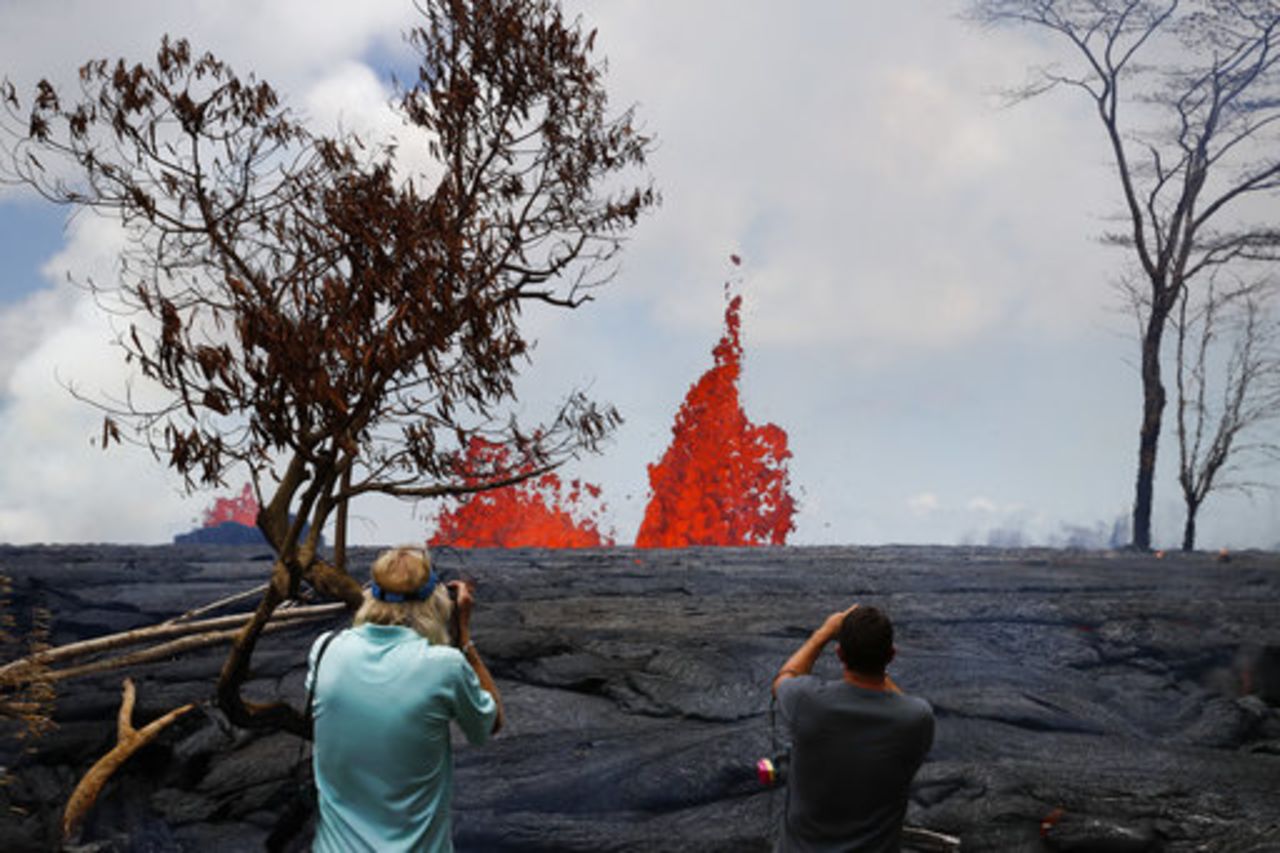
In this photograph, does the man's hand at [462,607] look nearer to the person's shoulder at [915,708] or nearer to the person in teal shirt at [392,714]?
the person in teal shirt at [392,714]

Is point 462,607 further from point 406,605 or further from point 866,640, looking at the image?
point 866,640

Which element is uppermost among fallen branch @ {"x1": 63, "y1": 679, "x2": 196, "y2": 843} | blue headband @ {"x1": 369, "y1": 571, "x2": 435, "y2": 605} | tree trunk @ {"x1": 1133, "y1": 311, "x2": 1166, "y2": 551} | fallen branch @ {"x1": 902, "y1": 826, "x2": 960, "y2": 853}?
tree trunk @ {"x1": 1133, "y1": 311, "x2": 1166, "y2": 551}

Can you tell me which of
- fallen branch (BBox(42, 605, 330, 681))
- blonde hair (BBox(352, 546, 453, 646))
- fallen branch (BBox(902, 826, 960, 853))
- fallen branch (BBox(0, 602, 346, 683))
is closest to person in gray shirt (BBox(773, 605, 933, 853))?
fallen branch (BBox(902, 826, 960, 853))

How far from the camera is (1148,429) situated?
70.1ft

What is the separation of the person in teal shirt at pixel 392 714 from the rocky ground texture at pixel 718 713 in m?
2.35

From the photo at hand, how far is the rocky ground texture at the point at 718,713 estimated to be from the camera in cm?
673

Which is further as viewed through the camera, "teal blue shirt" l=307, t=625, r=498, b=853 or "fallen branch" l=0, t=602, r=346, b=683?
"fallen branch" l=0, t=602, r=346, b=683

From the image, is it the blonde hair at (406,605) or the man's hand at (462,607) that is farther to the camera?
the man's hand at (462,607)

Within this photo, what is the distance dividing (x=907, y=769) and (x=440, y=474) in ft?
19.7

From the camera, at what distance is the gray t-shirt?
3570 millimetres

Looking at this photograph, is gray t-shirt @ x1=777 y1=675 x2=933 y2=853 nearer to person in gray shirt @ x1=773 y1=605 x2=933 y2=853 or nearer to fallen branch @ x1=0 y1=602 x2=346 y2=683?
person in gray shirt @ x1=773 y1=605 x2=933 y2=853

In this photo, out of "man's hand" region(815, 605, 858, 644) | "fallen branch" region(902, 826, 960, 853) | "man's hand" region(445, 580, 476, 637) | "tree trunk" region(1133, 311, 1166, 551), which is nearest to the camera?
"man's hand" region(445, 580, 476, 637)

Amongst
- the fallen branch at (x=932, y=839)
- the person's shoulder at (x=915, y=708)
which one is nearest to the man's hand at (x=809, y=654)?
the person's shoulder at (x=915, y=708)

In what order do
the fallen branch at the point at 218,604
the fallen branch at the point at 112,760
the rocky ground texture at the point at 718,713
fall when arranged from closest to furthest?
the rocky ground texture at the point at 718,713, the fallen branch at the point at 112,760, the fallen branch at the point at 218,604
